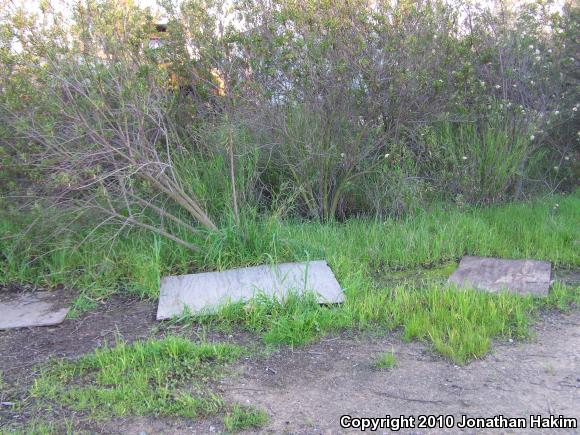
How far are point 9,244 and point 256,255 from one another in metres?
2.28

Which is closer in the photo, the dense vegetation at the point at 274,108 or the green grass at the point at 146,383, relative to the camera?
the green grass at the point at 146,383

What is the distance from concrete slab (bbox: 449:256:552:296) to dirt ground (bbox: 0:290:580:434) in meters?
0.44

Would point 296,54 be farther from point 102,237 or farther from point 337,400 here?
point 337,400

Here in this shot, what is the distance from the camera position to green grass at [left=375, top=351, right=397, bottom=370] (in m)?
3.89

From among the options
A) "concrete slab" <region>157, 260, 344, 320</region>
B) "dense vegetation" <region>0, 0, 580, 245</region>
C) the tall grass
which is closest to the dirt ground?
"concrete slab" <region>157, 260, 344, 320</region>

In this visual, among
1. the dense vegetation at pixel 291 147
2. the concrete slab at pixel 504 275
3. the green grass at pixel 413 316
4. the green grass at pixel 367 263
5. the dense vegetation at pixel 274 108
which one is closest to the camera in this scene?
the green grass at pixel 413 316

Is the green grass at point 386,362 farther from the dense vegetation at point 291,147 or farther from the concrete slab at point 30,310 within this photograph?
the concrete slab at point 30,310

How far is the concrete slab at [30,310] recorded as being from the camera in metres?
4.82

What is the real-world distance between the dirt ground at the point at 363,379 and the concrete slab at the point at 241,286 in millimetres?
381

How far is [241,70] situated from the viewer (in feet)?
19.8

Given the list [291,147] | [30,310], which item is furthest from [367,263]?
[30,310]

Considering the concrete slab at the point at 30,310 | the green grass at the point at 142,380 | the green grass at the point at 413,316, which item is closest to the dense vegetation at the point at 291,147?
the green grass at the point at 413,316

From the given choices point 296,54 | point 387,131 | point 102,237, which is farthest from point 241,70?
point 102,237

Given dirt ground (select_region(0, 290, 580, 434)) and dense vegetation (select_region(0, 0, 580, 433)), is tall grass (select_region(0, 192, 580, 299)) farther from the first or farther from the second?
dirt ground (select_region(0, 290, 580, 434))
